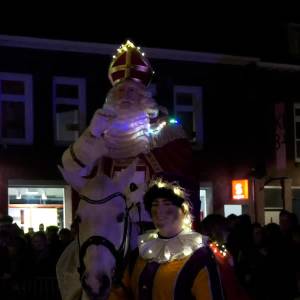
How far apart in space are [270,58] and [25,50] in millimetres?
8616

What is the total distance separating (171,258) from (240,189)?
56.3ft

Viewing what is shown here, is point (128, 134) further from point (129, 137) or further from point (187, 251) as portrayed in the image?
point (187, 251)

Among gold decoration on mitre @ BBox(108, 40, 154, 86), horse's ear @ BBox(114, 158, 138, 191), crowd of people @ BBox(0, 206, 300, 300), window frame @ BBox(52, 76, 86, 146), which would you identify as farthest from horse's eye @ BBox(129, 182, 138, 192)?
window frame @ BBox(52, 76, 86, 146)

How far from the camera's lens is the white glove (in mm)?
4648

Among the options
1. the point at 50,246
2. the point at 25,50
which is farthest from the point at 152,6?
the point at 50,246

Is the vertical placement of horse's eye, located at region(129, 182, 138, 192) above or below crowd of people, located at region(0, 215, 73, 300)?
above

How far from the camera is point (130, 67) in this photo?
577cm

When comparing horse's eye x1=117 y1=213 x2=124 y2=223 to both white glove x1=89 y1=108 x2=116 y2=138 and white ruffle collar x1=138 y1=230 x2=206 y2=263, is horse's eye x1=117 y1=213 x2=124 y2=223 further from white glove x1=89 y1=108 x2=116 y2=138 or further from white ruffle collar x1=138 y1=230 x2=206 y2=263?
white glove x1=89 y1=108 x2=116 y2=138

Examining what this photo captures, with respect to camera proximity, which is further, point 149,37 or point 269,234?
point 149,37

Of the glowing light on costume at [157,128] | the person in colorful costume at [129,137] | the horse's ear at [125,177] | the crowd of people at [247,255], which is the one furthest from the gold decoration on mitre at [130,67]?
the crowd of people at [247,255]

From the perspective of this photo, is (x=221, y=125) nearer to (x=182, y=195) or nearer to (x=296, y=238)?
(x=296, y=238)

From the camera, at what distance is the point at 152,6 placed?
2208cm

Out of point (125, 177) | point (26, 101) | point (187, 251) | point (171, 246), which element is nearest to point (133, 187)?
point (125, 177)

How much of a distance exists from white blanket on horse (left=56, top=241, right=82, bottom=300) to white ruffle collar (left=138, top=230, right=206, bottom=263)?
0.47 metres
